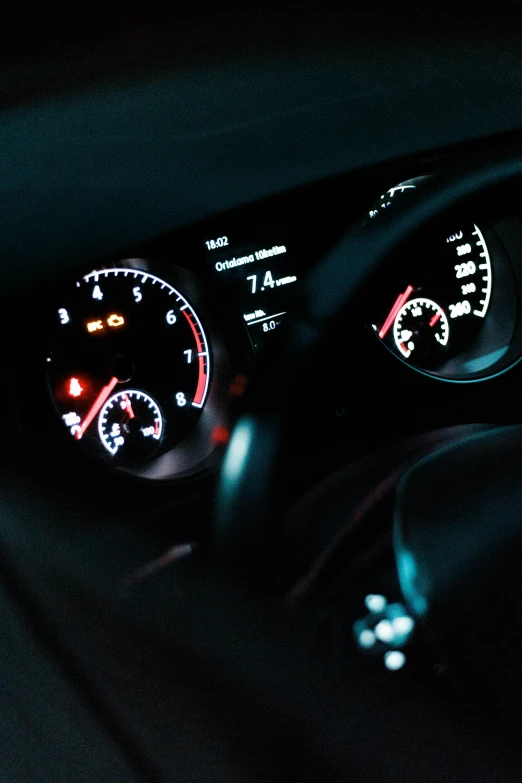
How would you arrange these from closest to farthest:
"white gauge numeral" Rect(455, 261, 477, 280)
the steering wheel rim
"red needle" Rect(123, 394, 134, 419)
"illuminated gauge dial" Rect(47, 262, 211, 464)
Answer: the steering wheel rim < "illuminated gauge dial" Rect(47, 262, 211, 464) < "red needle" Rect(123, 394, 134, 419) < "white gauge numeral" Rect(455, 261, 477, 280)

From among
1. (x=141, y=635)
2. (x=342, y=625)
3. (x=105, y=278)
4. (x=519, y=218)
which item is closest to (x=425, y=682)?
(x=342, y=625)

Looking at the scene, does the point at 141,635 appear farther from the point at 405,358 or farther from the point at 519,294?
the point at 519,294

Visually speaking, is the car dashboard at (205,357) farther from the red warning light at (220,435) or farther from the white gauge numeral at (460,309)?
the white gauge numeral at (460,309)

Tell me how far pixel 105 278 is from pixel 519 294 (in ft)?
3.45

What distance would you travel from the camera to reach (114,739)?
1122 millimetres

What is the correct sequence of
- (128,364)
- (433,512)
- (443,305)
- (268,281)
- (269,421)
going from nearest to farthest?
1. (269,421)
2. (433,512)
3. (128,364)
4. (268,281)
5. (443,305)

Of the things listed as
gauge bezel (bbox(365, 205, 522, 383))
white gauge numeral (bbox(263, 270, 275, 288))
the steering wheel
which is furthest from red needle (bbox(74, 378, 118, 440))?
the steering wheel

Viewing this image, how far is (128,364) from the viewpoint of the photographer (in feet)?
6.94

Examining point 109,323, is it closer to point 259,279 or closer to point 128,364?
point 128,364

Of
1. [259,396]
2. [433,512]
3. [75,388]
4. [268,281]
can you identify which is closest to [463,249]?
[268,281]

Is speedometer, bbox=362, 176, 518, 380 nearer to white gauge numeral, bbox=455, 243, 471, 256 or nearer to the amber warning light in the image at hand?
white gauge numeral, bbox=455, 243, 471, 256

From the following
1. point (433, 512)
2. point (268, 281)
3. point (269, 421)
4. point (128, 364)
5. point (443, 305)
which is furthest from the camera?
point (443, 305)

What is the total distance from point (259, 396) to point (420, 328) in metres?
1.40

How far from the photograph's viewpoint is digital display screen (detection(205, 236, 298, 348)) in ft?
7.06
